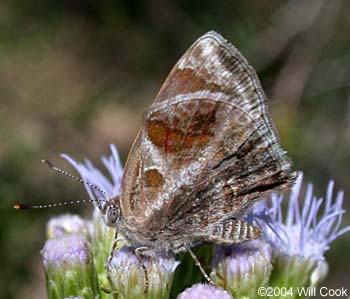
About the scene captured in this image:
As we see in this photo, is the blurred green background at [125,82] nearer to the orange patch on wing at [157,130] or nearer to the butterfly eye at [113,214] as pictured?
the butterfly eye at [113,214]

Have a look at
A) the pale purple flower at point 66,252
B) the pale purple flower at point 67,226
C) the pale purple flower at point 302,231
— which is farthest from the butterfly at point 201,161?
the pale purple flower at point 67,226

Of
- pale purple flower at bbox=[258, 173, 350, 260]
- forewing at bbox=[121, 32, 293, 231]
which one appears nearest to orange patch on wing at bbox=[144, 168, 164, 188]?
forewing at bbox=[121, 32, 293, 231]

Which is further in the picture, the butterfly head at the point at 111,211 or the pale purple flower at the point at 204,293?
the butterfly head at the point at 111,211

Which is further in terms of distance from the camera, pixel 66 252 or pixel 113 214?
pixel 66 252

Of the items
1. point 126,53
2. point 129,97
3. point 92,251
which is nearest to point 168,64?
point 126,53

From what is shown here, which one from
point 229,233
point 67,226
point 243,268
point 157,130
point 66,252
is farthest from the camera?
point 67,226

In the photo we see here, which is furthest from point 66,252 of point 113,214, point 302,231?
point 302,231

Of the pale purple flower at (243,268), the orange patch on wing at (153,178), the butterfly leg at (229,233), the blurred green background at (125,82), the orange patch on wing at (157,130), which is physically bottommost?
the pale purple flower at (243,268)

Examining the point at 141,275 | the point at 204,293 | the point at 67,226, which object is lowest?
the point at 204,293

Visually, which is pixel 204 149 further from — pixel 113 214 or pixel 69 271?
pixel 69 271
